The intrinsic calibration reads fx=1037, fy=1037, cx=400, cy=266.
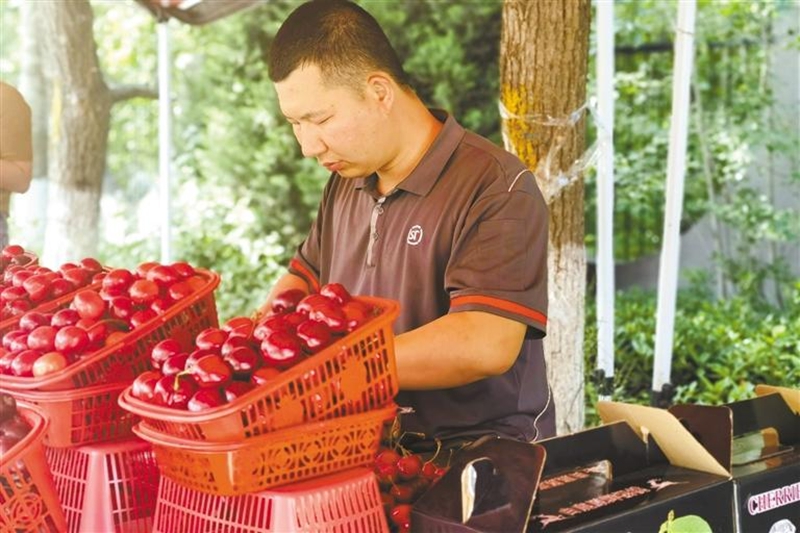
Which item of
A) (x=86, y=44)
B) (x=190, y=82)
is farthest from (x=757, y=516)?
(x=190, y=82)

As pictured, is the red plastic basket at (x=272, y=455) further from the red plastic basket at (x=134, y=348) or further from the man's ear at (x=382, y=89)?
the man's ear at (x=382, y=89)

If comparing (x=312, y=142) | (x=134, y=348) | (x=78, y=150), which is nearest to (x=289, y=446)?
(x=134, y=348)

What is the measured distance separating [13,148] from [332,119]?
1.09m

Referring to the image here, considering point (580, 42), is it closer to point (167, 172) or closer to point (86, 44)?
point (167, 172)

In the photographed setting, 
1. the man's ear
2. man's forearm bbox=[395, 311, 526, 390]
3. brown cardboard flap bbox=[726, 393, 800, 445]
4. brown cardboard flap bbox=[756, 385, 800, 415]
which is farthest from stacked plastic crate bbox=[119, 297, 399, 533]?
→ brown cardboard flap bbox=[756, 385, 800, 415]

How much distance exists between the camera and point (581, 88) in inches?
150

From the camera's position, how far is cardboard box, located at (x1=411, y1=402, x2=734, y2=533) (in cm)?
150

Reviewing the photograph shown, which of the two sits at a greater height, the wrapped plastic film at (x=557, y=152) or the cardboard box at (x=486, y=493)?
the wrapped plastic film at (x=557, y=152)

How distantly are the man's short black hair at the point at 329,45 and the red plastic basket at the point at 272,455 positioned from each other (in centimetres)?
76

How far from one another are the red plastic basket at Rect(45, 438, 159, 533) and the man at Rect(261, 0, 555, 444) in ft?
1.53

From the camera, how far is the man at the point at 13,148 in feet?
8.79

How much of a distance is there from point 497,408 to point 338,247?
23.7 inches

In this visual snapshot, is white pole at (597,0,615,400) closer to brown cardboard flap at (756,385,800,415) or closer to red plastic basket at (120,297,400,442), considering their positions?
brown cardboard flap at (756,385,800,415)

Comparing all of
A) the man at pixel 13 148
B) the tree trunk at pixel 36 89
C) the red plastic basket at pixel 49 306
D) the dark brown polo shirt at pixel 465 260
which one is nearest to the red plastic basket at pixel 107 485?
the red plastic basket at pixel 49 306
